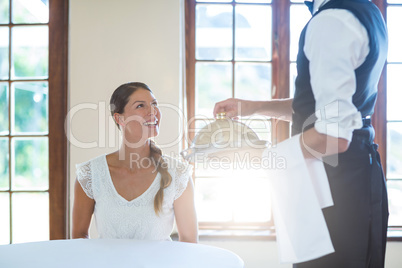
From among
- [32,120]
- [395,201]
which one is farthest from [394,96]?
[32,120]

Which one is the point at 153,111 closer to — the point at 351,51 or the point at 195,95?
the point at 195,95

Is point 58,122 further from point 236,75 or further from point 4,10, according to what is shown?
point 236,75

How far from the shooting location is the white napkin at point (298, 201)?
37.7 inches

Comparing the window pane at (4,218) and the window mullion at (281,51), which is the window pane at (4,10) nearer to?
the window pane at (4,218)

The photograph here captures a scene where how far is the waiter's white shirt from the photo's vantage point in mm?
889

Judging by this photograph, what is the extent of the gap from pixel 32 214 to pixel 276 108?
1994mm

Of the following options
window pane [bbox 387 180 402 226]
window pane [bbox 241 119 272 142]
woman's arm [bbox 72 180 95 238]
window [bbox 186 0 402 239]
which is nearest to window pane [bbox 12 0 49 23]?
window [bbox 186 0 402 239]

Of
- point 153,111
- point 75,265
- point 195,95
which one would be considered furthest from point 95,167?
point 195,95

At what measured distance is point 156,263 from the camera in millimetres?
1048

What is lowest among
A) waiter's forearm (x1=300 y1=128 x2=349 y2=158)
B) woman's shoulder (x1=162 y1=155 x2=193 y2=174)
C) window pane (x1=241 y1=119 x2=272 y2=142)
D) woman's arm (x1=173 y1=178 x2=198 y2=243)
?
woman's arm (x1=173 y1=178 x2=198 y2=243)

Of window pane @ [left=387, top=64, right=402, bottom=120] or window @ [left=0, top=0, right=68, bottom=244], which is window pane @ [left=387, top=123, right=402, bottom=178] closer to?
window pane @ [left=387, top=64, right=402, bottom=120]

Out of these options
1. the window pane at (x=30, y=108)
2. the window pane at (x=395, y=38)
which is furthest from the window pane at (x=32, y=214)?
the window pane at (x=395, y=38)

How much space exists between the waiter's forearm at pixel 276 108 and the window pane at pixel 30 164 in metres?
1.75

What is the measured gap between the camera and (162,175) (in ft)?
5.78
